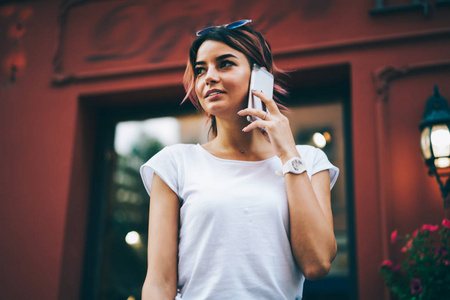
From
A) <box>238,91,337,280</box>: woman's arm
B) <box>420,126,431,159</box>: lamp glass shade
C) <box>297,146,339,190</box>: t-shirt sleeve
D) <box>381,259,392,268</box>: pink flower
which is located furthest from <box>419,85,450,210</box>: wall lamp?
<box>238,91,337,280</box>: woman's arm

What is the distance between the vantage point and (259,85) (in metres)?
1.59

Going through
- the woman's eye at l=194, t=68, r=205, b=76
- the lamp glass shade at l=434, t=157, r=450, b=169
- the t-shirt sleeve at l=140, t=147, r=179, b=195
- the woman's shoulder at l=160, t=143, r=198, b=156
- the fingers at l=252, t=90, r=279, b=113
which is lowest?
the t-shirt sleeve at l=140, t=147, r=179, b=195

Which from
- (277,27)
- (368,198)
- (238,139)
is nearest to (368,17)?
(277,27)

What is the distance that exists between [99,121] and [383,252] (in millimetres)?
3116

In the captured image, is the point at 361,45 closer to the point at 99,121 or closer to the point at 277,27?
the point at 277,27

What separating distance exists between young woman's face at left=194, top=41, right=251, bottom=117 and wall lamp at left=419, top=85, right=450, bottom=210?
213 centimetres

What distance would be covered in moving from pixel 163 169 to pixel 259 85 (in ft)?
1.51

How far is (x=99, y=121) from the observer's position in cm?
472

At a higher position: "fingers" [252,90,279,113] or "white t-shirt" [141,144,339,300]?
"fingers" [252,90,279,113]

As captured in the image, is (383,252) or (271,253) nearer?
(271,253)

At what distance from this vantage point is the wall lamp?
3.15 meters

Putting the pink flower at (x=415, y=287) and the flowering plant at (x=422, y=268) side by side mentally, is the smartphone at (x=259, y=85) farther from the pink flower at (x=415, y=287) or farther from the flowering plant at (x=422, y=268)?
the pink flower at (x=415, y=287)

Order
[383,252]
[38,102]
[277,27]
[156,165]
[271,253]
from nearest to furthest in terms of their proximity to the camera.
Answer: [271,253], [156,165], [383,252], [277,27], [38,102]

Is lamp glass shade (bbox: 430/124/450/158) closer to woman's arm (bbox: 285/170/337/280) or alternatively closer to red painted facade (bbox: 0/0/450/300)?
red painted facade (bbox: 0/0/450/300)
